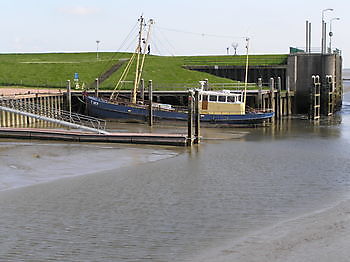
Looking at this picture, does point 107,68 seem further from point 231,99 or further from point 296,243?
point 296,243

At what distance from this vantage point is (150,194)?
24.5 meters

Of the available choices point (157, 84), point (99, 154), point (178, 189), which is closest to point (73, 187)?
point (178, 189)

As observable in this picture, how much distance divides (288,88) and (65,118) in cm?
2493

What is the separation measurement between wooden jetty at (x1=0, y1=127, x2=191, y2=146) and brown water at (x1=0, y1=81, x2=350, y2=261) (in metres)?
1.03

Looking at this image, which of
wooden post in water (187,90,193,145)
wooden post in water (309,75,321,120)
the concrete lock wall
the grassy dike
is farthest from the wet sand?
the grassy dike

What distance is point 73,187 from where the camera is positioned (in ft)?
84.4

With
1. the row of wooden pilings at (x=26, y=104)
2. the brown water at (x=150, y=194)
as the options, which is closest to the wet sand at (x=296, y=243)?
the brown water at (x=150, y=194)

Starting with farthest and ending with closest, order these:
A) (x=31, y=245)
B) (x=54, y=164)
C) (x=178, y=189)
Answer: (x=54, y=164)
(x=178, y=189)
(x=31, y=245)

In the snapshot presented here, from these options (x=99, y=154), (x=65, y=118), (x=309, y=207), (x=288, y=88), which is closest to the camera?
(x=309, y=207)

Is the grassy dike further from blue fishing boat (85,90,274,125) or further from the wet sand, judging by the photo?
the wet sand

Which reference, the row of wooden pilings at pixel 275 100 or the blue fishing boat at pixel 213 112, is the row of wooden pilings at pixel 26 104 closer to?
the blue fishing boat at pixel 213 112

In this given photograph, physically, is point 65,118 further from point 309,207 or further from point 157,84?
point 309,207

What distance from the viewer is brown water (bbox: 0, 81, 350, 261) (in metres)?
18.2

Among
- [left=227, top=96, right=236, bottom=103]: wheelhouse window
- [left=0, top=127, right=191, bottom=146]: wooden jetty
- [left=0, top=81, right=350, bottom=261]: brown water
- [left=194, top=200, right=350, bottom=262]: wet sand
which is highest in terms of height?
[left=227, top=96, right=236, bottom=103]: wheelhouse window
